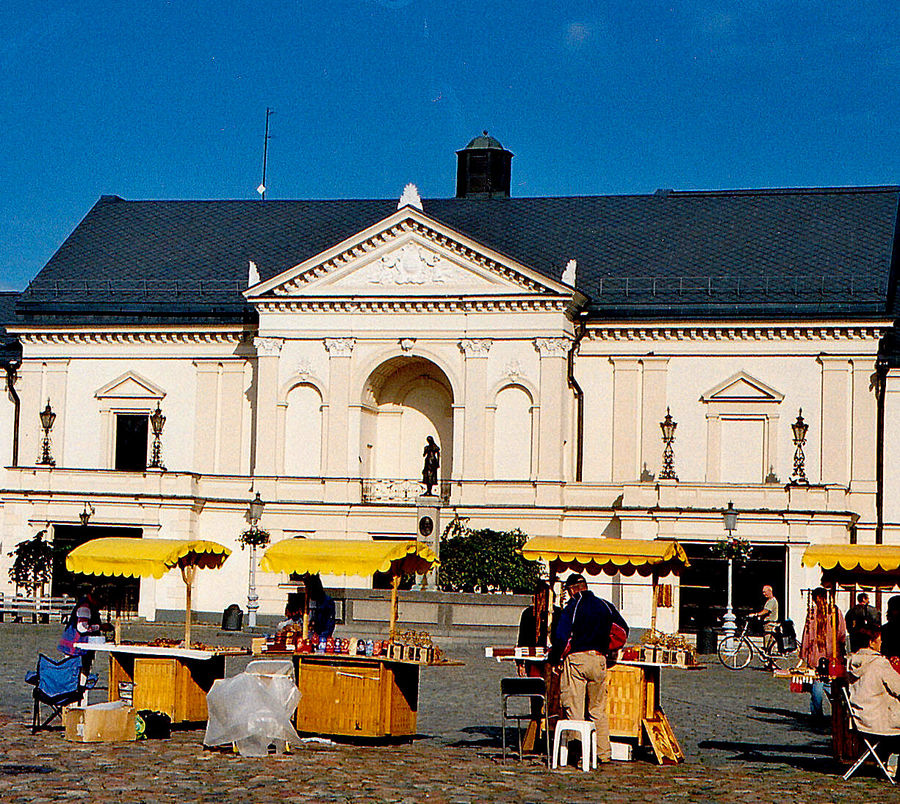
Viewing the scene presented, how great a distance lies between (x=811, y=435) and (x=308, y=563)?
3014 cm

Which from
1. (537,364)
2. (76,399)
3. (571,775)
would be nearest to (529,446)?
(537,364)

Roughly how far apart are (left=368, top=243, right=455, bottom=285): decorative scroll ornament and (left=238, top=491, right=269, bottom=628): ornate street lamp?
762 centimetres

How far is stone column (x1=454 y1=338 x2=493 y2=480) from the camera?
51250 millimetres

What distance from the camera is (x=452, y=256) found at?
51.2m

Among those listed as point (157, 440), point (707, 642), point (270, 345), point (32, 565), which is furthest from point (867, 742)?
point (157, 440)

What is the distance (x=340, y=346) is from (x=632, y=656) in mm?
32350

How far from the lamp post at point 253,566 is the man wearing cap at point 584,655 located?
93.0 ft

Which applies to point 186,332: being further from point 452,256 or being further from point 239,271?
point 452,256

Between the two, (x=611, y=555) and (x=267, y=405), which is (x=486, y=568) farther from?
(x=611, y=555)

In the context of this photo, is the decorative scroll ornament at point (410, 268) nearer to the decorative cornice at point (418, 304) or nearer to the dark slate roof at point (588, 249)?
the decorative cornice at point (418, 304)

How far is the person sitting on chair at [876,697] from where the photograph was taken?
60.7 feet

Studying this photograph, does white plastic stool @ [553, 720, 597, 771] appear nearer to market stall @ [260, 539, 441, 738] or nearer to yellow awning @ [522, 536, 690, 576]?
market stall @ [260, 539, 441, 738]

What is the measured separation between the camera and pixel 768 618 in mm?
37469

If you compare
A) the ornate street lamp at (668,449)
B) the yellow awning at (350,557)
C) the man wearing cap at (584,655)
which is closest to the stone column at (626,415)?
the ornate street lamp at (668,449)
